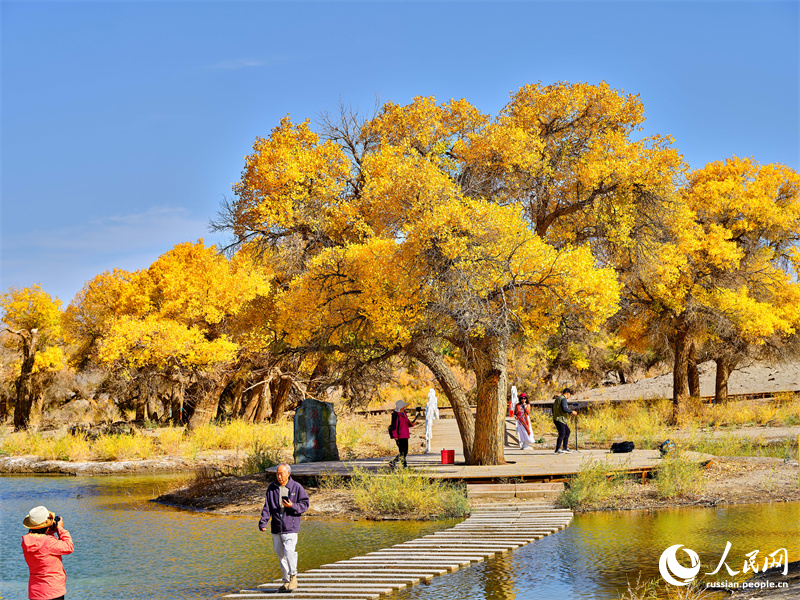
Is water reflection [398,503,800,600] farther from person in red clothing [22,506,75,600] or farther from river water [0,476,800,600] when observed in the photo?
person in red clothing [22,506,75,600]

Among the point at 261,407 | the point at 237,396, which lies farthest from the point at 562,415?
the point at 237,396

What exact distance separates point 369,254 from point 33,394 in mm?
31511

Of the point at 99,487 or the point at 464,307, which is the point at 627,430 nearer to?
the point at 464,307

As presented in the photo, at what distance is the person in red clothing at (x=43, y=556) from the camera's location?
718 centimetres

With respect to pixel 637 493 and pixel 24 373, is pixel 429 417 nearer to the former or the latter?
pixel 637 493

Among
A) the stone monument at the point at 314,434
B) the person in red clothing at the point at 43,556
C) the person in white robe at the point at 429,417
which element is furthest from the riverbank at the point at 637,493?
the person in red clothing at the point at 43,556

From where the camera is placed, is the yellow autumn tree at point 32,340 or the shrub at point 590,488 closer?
the shrub at point 590,488

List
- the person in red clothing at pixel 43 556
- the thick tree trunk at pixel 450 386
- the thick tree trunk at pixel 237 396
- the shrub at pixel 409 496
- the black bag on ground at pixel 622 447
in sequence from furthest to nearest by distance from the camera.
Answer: the thick tree trunk at pixel 237 396 → the black bag on ground at pixel 622 447 → the thick tree trunk at pixel 450 386 → the shrub at pixel 409 496 → the person in red clothing at pixel 43 556

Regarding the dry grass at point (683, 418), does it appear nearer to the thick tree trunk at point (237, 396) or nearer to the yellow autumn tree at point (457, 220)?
the yellow autumn tree at point (457, 220)

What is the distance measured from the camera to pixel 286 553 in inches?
362

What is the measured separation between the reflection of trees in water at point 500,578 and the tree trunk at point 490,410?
6626 mm

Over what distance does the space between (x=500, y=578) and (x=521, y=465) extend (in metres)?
7.89

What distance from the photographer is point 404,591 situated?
9.15 m

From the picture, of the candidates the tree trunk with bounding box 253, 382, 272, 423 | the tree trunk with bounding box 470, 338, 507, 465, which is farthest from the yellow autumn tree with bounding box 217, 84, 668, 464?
the tree trunk with bounding box 253, 382, 272, 423
